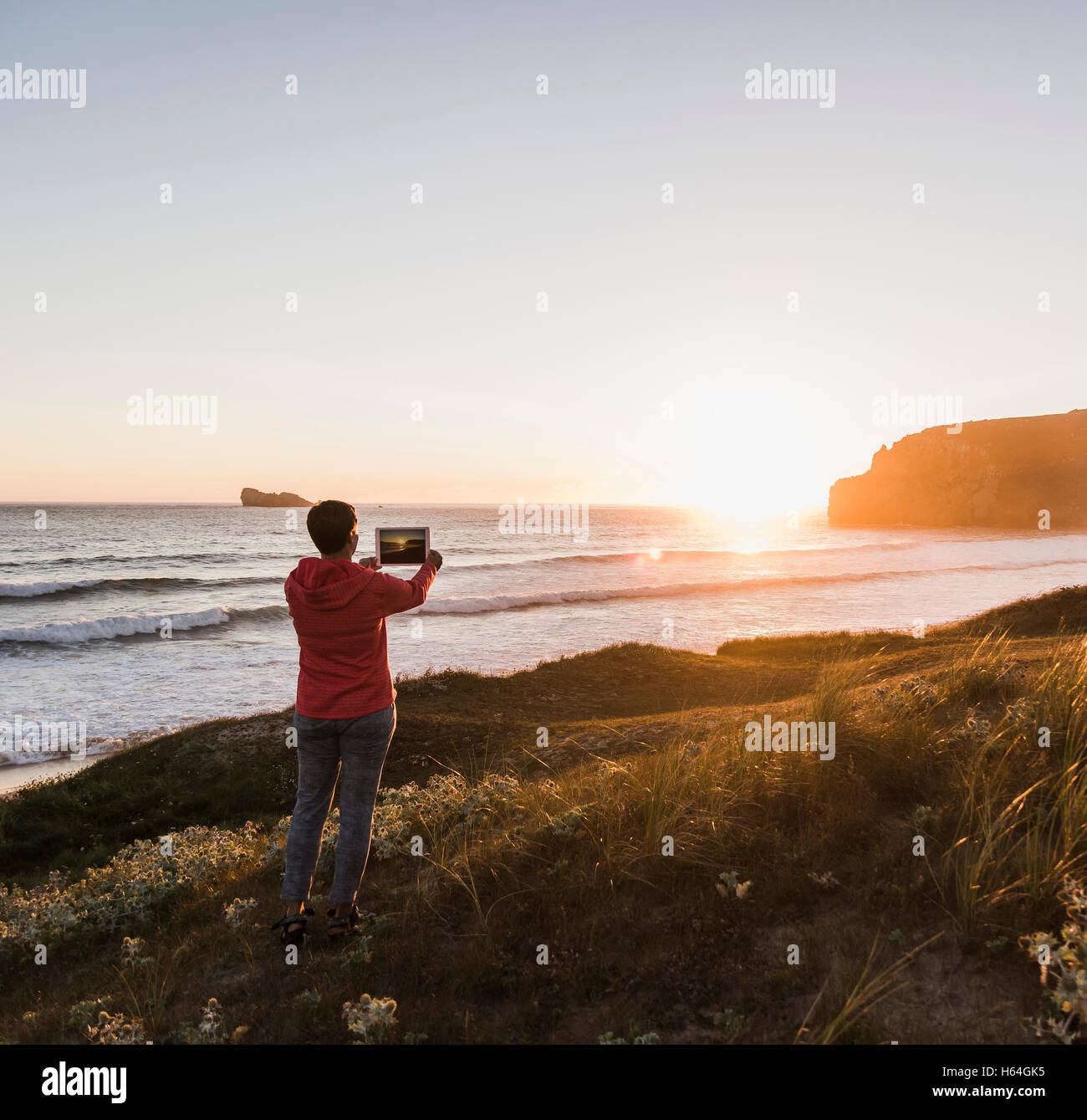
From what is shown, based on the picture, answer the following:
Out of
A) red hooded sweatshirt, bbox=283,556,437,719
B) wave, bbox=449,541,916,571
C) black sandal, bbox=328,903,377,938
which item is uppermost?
red hooded sweatshirt, bbox=283,556,437,719

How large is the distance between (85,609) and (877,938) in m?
35.1

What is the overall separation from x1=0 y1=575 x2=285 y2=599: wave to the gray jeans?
37.6m

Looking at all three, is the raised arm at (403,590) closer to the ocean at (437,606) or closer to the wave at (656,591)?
the ocean at (437,606)

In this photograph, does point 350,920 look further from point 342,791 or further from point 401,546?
point 401,546

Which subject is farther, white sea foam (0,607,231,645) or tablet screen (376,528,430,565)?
white sea foam (0,607,231,645)

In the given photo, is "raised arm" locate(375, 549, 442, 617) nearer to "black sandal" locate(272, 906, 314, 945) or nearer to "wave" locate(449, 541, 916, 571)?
"black sandal" locate(272, 906, 314, 945)

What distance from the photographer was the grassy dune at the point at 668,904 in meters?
3.31

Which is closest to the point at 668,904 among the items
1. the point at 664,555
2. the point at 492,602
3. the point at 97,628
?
the point at 97,628

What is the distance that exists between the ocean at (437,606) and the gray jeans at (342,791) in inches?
300

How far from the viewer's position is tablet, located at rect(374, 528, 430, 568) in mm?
4402

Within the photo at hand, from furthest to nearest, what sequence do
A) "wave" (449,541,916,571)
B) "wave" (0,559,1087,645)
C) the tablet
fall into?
"wave" (449,541,916,571)
"wave" (0,559,1087,645)
the tablet

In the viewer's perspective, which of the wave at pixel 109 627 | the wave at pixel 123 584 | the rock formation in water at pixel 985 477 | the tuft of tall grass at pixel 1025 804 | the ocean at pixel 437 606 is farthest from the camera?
the rock formation in water at pixel 985 477

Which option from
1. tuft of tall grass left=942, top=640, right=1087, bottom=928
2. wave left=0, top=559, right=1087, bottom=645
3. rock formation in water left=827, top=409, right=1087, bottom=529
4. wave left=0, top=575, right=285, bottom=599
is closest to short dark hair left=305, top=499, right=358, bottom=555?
tuft of tall grass left=942, top=640, right=1087, bottom=928

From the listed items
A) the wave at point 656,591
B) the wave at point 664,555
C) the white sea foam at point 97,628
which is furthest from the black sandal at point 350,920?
the wave at point 664,555
